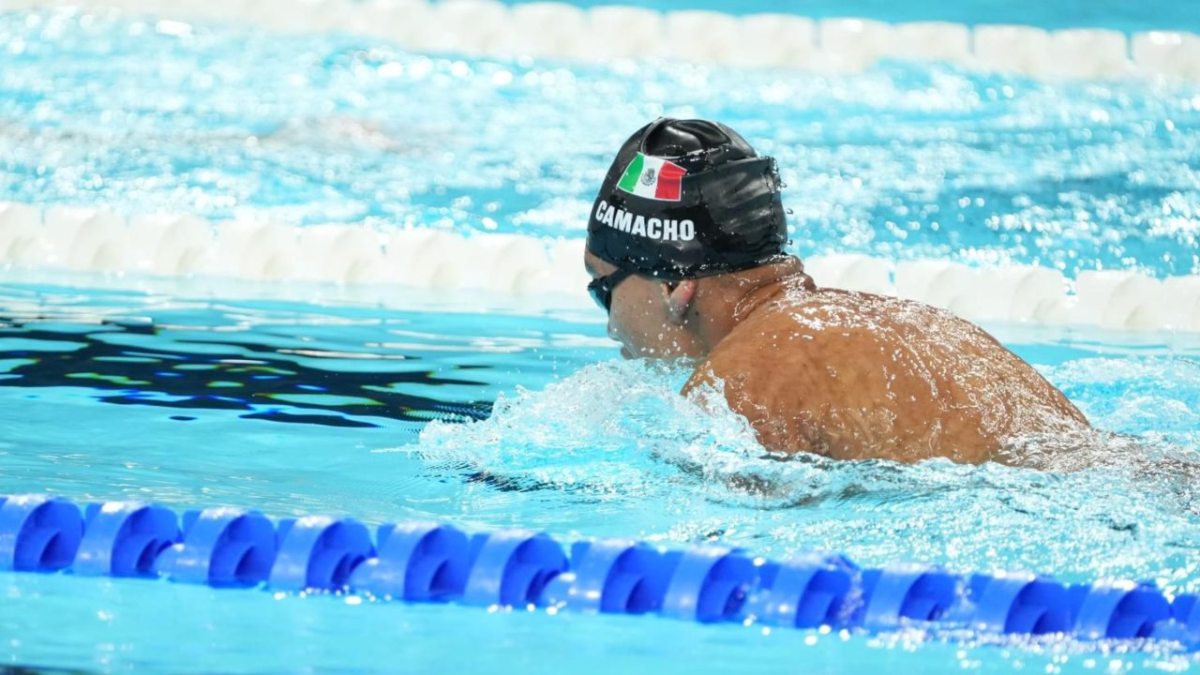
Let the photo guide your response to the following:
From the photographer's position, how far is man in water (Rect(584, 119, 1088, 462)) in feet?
8.68

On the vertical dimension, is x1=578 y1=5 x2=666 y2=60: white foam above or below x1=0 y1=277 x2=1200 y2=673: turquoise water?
above

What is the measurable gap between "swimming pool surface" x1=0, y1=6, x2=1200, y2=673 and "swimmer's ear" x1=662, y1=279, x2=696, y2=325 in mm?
163

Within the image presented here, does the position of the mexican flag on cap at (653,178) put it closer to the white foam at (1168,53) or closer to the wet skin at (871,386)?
the wet skin at (871,386)

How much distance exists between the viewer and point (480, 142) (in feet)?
34.5

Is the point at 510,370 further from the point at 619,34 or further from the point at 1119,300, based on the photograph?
the point at 619,34

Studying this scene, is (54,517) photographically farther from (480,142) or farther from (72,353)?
(480,142)

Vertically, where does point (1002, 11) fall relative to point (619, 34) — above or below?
above

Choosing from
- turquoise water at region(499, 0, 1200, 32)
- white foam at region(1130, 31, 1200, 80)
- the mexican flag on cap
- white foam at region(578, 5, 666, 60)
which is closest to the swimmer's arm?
the mexican flag on cap

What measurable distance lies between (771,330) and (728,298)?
0.83 ft

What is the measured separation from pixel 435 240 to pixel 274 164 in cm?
255

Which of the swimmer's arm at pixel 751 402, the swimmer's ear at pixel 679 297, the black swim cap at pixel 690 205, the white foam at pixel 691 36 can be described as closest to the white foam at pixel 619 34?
the white foam at pixel 691 36

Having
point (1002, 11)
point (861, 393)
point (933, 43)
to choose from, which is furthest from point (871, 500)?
point (1002, 11)

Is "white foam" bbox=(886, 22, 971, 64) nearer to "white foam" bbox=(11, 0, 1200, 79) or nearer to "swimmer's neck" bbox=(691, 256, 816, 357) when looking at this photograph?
"white foam" bbox=(11, 0, 1200, 79)

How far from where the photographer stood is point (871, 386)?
2646 mm
